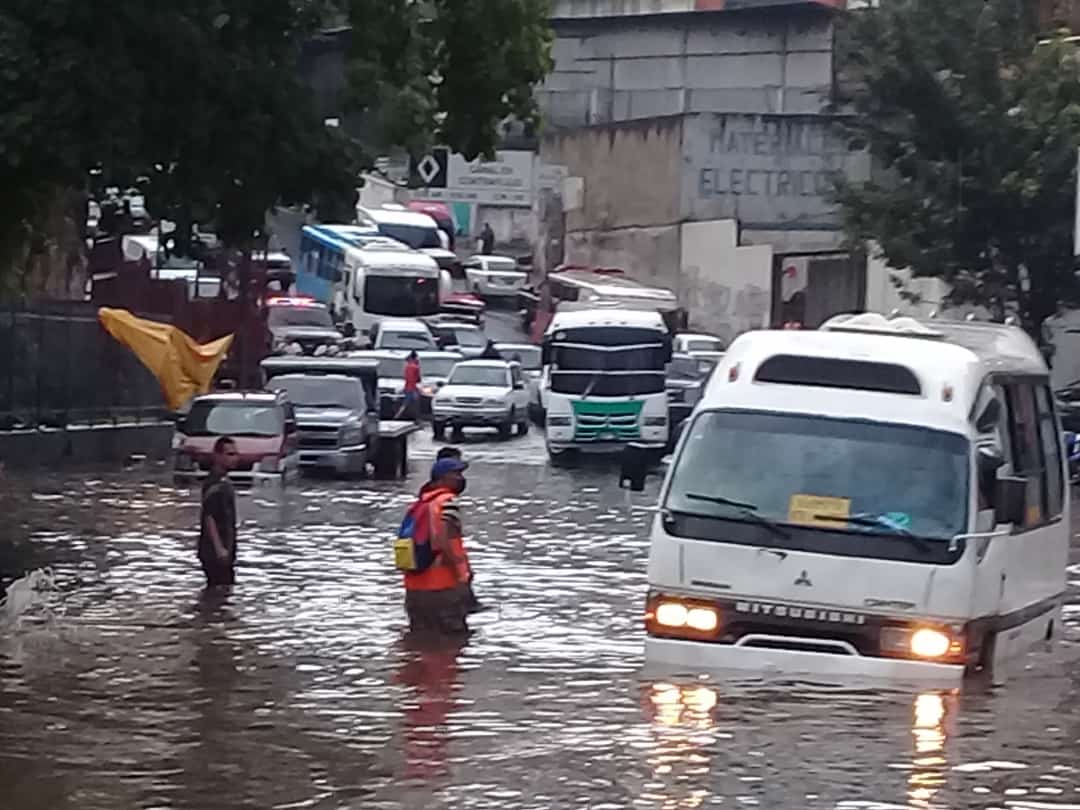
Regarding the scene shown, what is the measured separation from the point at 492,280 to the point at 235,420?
42472 mm

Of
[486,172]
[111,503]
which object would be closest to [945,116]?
[486,172]

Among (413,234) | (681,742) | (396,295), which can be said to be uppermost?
(413,234)

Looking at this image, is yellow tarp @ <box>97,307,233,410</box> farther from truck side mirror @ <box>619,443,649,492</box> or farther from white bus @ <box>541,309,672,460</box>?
truck side mirror @ <box>619,443,649,492</box>

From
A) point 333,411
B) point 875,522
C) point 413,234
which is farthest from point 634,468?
point 413,234

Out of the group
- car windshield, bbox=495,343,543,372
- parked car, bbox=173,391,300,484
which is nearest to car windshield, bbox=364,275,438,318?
car windshield, bbox=495,343,543,372

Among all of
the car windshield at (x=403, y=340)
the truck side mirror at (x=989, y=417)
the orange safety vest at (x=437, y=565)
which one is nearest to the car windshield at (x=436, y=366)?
the car windshield at (x=403, y=340)

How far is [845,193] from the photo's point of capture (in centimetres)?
4612

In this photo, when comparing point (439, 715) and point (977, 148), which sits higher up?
point (977, 148)

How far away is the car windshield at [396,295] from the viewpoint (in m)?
64.9

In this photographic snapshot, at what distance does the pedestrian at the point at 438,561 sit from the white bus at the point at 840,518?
2.98m

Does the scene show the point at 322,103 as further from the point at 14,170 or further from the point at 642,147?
the point at 642,147

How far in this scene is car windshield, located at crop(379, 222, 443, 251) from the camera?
75500mm

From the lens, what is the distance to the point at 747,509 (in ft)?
43.2

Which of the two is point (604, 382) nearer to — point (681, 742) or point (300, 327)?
point (300, 327)
